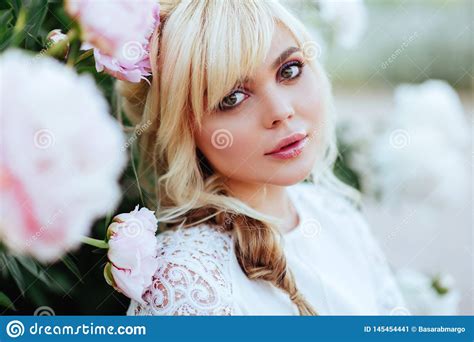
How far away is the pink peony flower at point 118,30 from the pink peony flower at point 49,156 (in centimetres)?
6

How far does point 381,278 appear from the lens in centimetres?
102

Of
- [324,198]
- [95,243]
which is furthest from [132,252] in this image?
[324,198]

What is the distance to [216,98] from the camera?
74cm

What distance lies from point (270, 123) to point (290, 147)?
0.05 m

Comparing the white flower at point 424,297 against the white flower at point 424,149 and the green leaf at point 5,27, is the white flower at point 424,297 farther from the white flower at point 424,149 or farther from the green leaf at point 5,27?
the green leaf at point 5,27

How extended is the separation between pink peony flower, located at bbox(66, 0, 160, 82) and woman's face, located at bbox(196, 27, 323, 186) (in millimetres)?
127

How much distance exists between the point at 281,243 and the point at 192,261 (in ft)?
0.46

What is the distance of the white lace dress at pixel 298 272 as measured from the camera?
75cm

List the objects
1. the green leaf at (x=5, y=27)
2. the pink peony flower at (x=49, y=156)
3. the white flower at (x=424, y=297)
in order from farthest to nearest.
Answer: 1. the white flower at (x=424, y=297)
2. the green leaf at (x=5, y=27)
3. the pink peony flower at (x=49, y=156)

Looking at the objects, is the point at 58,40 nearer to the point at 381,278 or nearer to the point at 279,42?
the point at 279,42

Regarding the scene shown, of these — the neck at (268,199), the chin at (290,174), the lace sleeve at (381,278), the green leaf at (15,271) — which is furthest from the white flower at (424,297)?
the green leaf at (15,271)

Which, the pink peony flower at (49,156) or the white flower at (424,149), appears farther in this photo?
the white flower at (424,149)

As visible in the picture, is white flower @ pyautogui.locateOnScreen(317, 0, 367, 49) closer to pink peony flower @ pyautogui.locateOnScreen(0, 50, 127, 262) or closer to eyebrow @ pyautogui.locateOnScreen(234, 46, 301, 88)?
eyebrow @ pyautogui.locateOnScreen(234, 46, 301, 88)

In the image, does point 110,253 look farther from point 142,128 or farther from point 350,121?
point 350,121
